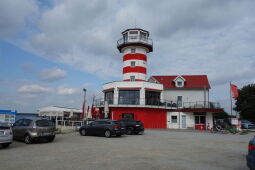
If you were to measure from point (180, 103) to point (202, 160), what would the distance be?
28.5 m

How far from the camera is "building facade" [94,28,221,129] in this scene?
30984mm

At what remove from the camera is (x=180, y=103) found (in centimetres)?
3672

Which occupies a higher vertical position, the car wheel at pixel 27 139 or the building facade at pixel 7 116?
the building facade at pixel 7 116

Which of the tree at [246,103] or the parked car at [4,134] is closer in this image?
the parked car at [4,134]

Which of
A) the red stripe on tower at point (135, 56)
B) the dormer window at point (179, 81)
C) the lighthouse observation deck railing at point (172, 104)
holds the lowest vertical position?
the lighthouse observation deck railing at point (172, 104)

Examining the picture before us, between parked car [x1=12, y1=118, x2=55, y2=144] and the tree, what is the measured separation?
1781 inches

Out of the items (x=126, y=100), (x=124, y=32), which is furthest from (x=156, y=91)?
(x=124, y=32)

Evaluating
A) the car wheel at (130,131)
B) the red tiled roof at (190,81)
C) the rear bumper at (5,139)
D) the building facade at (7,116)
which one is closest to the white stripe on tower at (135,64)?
the red tiled roof at (190,81)

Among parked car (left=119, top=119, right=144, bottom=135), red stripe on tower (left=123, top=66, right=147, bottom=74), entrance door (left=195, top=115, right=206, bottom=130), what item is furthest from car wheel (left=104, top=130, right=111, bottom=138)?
entrance door (left=195, top=115, right=206, bottom=130)

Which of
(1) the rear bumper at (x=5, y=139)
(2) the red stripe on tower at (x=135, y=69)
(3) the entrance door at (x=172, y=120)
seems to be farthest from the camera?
(2) the red stripe on tower at (x=135, y=69)

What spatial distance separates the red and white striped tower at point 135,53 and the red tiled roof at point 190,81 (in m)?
6.56

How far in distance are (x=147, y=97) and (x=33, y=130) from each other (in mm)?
20231

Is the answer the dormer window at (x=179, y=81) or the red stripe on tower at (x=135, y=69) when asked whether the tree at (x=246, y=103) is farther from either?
the red stripe on tower at (x=135, y=69)

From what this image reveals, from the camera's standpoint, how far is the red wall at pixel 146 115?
30.7 metres
